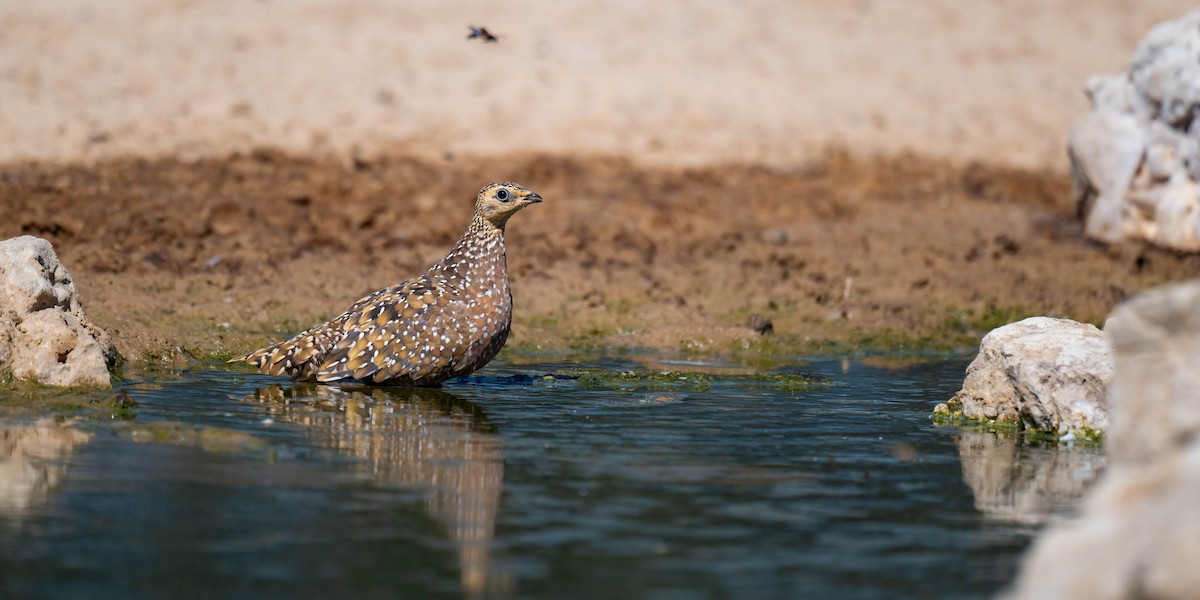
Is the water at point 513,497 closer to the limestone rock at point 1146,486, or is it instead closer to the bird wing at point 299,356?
the bird wing at point 299,356

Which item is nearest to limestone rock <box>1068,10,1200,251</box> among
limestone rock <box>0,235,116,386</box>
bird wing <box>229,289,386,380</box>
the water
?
the water

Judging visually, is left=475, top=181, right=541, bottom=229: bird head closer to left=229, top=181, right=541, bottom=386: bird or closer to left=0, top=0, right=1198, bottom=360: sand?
left=229, top=181, right=541, bottom=386: bird

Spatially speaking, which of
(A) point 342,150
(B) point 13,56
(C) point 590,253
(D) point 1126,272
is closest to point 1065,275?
(D) point 1126,272

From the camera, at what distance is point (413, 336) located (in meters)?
10.6

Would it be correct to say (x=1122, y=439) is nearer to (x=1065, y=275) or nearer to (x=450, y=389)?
(x=450, y=389)

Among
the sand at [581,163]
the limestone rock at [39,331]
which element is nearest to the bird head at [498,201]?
the sand at [581,163]

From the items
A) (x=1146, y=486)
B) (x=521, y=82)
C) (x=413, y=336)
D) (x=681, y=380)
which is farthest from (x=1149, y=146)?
(x=1146, y=486)

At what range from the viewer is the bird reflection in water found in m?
6.51

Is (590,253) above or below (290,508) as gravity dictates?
above

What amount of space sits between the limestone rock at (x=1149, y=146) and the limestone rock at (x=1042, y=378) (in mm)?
7649

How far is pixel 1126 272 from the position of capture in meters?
16.4

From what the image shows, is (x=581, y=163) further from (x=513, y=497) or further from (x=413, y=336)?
(x=513, y=497)

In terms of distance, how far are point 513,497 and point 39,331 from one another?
4.09 meters

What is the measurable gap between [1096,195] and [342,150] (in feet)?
27.6
